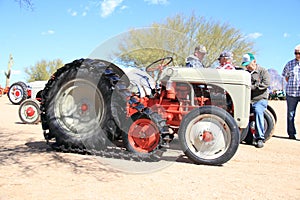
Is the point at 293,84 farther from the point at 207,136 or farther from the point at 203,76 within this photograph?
the point at 207,136

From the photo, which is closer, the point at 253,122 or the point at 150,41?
the point at 150,41

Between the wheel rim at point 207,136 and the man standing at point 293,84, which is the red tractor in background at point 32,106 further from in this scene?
the man standing at point 293,84

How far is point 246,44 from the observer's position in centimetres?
2236

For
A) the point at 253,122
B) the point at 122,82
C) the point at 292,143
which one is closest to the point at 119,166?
the point at 122,82

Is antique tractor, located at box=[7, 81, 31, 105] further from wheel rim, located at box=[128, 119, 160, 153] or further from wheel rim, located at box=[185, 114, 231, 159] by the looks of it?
wheel rim, located at box=[185, 114, 231, 159]

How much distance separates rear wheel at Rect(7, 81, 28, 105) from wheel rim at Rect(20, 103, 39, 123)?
24.5 ft

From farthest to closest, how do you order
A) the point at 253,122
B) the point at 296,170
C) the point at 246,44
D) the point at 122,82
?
1. the point at 246,44
2. the point at 253,122
3. the point at 122,82
4. the point at 296,170

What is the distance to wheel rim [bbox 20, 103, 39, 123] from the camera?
→ 8352 mm

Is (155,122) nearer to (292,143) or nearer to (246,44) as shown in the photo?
(292,143)

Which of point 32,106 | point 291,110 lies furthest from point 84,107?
point 291,110

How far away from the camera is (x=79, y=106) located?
4.90 meters

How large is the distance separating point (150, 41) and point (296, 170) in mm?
2636

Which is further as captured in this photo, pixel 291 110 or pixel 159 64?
pixel 291 110

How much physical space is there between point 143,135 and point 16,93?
12636 mm
